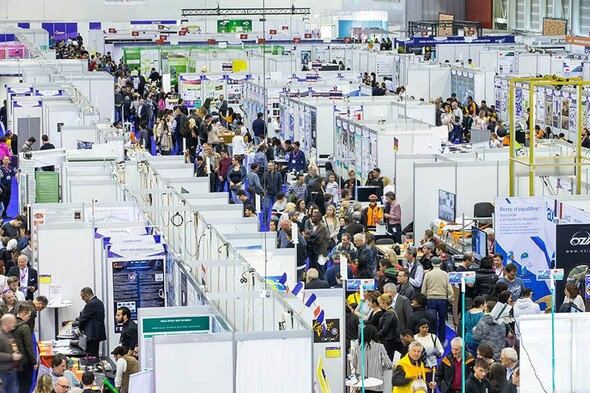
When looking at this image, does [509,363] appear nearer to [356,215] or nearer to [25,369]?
[25,369]

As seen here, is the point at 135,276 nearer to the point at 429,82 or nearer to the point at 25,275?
the point at 25,275

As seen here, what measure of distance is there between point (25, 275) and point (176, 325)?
4.37m

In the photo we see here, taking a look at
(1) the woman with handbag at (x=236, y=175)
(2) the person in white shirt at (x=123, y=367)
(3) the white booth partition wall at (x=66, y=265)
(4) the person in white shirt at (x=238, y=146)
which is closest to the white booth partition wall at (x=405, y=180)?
(1) the woman with handbag at (x=236, y=175)

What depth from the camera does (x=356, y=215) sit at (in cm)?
1758

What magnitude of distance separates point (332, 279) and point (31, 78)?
16.9 m

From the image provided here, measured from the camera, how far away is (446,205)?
18.2 m

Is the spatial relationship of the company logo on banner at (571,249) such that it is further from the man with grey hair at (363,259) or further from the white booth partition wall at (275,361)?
the white booth partition wall at (275,361)

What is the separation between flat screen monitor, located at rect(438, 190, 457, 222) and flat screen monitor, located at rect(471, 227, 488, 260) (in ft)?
5.33

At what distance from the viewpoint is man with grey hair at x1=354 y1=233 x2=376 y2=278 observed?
15.2 meters

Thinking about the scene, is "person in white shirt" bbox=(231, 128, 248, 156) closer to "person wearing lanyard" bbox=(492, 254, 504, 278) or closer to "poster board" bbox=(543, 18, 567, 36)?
"person wearing lanyard" bbox=(492, 254, 504, 278)

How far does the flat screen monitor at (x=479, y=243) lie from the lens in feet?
52.2

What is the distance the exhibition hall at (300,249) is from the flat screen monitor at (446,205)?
32 mm

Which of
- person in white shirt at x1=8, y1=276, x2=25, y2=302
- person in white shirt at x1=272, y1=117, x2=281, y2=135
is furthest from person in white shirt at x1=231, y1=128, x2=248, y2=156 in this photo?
person in white shirt at x1=8, y1=276, x2=25, y2=302

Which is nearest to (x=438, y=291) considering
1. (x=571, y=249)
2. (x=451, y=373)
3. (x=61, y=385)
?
(x=571, y=249)
